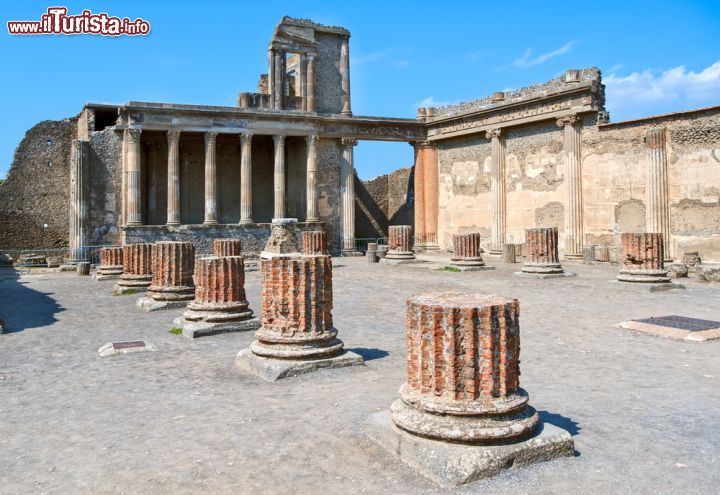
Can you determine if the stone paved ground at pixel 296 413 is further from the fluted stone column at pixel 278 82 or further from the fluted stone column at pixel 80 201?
the fluted stone column at pixel 278 82

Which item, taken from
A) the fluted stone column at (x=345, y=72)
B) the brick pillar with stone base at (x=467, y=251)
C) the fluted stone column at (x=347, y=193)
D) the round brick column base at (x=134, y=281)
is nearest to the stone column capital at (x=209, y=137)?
the fluted stone column at (x=347, y=193)

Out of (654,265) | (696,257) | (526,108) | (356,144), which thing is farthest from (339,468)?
(356,144)

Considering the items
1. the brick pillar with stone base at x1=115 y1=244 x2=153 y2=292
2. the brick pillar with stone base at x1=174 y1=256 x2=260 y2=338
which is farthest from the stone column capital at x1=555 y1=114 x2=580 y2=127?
the brick pillar with stone base at x1=174 y1=256 x2=260 y2=338

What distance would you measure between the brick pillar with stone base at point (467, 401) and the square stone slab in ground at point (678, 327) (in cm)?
458

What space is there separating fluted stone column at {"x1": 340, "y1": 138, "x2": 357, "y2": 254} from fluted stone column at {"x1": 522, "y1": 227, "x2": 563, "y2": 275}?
445 inches

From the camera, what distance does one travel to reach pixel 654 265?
511 inches

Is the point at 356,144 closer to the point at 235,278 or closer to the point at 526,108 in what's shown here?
the point at 526,108

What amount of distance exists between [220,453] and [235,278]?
4.86 metres

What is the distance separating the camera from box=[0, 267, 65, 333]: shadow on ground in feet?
Answer: 31.2

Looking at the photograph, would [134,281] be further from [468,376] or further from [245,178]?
[245,178]

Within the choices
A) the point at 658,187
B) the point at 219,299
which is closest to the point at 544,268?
the point at 658,187

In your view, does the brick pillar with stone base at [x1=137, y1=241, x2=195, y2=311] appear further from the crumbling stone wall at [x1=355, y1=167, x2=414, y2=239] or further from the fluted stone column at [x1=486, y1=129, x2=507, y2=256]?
the crumbling stone wall at [x1=355, y1=167, x2=414, y2=239]

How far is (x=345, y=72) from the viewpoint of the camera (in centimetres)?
2752

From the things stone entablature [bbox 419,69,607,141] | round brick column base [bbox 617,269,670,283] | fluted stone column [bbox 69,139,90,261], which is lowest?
round brick column base [bbox 617,269,670,283]
